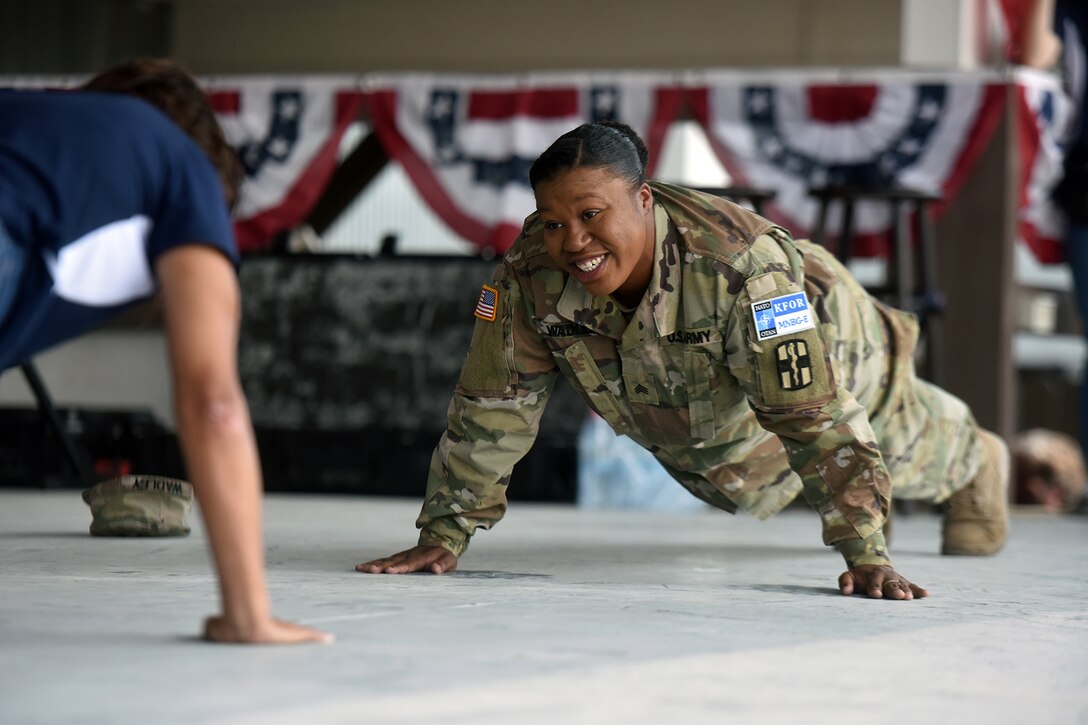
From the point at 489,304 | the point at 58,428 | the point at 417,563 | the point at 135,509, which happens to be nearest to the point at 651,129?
the point at 58,428

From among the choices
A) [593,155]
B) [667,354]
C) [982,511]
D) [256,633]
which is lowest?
[982,511]

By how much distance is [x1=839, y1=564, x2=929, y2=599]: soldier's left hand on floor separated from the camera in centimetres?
260

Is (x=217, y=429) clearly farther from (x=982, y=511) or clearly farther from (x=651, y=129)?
(x=651, y=129)

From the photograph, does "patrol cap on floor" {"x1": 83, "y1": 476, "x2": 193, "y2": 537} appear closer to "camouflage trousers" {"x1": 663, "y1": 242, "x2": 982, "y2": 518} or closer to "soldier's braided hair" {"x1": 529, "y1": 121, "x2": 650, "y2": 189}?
"camouflage trousers" {"x1": 663, "y1": 242, "x2": 982, "y2": 518}

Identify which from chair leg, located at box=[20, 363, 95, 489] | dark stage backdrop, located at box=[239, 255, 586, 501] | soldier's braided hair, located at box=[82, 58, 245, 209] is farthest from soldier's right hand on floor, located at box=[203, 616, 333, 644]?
dark stage backdrop, located at box=[239, 255, 586, 501]

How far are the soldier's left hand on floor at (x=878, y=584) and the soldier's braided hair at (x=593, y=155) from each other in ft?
2.66

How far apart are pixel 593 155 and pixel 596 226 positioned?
13cm

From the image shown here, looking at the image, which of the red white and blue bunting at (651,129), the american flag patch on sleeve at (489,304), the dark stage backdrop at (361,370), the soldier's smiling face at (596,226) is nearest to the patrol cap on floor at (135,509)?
the american flag patch on sleeve at (489,304)

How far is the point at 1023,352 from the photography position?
24.7ft

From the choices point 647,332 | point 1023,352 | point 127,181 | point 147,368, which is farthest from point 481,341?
point 1023,352

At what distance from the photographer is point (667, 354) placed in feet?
9.37

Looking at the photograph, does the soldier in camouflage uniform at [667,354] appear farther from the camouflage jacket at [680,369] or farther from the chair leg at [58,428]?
the chair leg at [58,428]

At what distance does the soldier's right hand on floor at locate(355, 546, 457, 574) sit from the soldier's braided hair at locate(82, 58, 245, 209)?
1.01 meters

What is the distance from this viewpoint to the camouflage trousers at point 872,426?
3.17m
